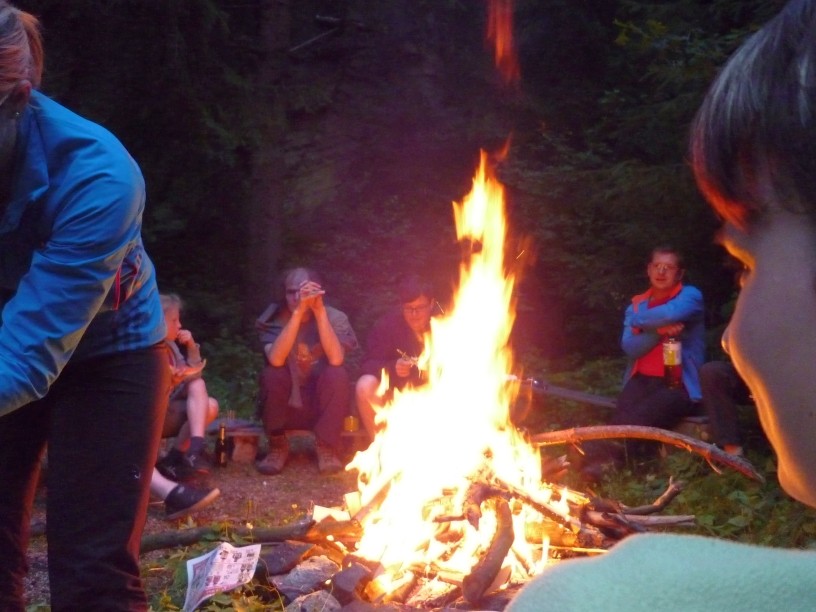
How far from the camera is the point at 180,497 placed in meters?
5.58

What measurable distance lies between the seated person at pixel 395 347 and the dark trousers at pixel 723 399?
6.76 ft

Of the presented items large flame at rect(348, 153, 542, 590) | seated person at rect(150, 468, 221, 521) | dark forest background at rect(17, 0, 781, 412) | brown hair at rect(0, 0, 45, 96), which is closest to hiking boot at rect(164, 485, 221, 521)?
seated person at rect(150, 468, 221, 521)

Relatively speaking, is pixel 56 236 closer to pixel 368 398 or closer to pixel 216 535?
pixel 216 535

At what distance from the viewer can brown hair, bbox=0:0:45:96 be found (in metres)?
2.19

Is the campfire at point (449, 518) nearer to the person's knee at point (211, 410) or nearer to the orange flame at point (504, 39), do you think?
the person's knee at point (211, 410)

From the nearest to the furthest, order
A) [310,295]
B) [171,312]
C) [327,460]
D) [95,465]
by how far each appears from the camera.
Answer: [95,465]
[171,312]
[310,295]
[327,460]

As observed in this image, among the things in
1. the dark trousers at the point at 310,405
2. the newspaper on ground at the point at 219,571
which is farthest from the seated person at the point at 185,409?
the newspaper on ground at the point at 219,571

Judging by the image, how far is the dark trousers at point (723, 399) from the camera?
595 cm

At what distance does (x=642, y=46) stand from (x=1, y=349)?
6.18 m

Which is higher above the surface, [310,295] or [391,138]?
[391,138]

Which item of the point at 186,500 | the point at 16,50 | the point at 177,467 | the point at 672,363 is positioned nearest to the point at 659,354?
the point at 672,363

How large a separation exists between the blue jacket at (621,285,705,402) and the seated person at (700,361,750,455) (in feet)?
1.08

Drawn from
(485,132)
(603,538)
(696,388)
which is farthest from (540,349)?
(603,538)

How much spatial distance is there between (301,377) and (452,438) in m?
2.51
